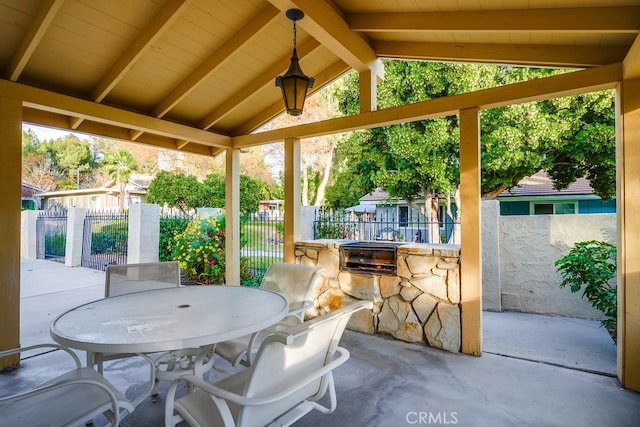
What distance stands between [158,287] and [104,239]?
714 cm

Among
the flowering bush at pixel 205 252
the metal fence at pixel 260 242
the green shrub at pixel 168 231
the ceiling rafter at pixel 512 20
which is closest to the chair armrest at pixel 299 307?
the ceiling rafter at pixel 512 20

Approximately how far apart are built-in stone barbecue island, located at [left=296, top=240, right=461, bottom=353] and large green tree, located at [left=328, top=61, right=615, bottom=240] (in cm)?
336

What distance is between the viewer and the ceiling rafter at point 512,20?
2.27m

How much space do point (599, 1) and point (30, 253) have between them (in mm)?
14370

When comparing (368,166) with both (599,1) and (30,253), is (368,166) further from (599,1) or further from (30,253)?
(30,253)

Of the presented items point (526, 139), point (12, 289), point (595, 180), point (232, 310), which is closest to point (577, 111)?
point (526, 139)

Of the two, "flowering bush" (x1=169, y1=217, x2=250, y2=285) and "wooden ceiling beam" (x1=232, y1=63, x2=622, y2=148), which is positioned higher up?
"wooden ceiling beam" (x1=232, y1=63, x2=622, y2=148)

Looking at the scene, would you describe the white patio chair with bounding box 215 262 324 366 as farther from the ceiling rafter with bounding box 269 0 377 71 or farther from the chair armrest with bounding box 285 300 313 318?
the ceiling rafter with bounding box 269 0 377 71

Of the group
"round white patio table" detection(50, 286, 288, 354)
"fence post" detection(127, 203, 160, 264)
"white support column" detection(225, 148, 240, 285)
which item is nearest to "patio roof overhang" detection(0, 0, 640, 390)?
"white support column" detection(225, 148, 240, 285)

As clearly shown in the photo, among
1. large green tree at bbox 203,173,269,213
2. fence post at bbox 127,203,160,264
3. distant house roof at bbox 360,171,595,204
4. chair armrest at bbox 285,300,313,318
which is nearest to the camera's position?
chair armrest at bbox 285,300,313,318

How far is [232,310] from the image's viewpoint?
6.79ft

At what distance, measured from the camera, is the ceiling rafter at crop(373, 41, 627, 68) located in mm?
2732

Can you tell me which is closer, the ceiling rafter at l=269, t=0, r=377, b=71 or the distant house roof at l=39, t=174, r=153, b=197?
the ceiling rafter at l=269, t=0, r=377, b=71

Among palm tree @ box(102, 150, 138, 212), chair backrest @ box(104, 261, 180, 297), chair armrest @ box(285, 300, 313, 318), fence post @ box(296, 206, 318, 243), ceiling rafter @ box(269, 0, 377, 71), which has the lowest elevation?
chair armrest @ box(285, 300, 313, 318)
